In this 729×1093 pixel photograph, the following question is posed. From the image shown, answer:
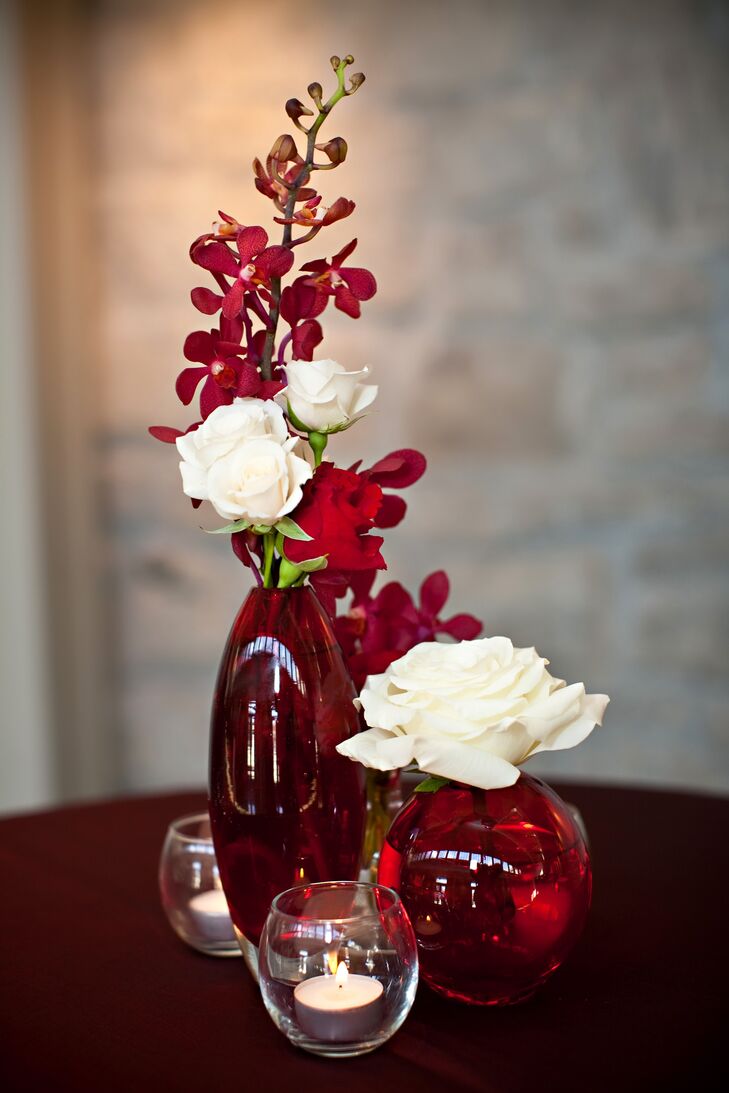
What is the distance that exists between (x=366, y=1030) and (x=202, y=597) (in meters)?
1.70

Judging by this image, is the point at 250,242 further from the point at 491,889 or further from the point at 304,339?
the point at 491,889

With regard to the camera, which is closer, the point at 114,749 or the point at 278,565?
the point at 278,565

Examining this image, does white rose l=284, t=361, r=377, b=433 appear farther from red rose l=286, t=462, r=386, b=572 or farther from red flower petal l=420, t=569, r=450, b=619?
red flower petal l=420, t=569, r=450, b=619

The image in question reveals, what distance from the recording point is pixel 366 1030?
0.70 m

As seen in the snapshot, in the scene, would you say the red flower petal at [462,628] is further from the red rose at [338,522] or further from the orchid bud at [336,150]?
the orchid bud at [336,150]

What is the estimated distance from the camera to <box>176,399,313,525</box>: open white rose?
76cm

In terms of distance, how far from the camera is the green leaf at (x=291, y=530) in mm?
785

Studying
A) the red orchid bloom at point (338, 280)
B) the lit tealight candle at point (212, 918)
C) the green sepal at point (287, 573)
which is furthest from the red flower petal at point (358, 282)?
the lit tealight candle at point (212, 918)

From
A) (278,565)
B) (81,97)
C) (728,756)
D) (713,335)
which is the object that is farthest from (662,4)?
(278,565)

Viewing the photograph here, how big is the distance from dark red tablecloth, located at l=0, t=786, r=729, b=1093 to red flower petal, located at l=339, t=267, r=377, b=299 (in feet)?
1.61

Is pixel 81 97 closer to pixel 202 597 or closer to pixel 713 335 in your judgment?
pixel 202 597

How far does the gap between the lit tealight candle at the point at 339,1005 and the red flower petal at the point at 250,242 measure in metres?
0.47

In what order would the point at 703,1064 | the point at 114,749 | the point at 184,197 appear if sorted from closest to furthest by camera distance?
1. the point at 703,1064
2. the point at 184,197
3. the point at 114,749

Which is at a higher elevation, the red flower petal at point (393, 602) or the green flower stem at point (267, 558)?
the green flower stem at point (267, 558)
